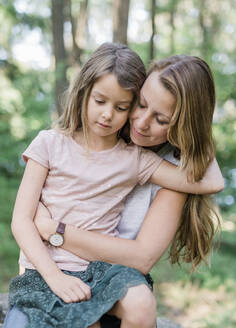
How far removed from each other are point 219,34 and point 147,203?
415 inches

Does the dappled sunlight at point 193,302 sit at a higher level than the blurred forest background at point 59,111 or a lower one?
lower

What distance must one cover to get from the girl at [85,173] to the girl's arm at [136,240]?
5 cm

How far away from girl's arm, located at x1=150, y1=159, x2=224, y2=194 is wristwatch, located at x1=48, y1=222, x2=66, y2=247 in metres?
0.51

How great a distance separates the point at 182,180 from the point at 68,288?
0.73 metres

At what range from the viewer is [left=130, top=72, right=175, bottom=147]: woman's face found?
178 cm

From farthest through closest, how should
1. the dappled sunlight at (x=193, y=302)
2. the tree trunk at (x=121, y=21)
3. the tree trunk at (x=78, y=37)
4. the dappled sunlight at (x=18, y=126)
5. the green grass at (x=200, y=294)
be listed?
the tree trunk at (x=78, y=37)
the dappled sunlight at (x=193, y=302)
the green grass at (x=200, y=294)
the dappled sunlight at (x=18, y=126)
the tree trunk at (x=121, y=21)

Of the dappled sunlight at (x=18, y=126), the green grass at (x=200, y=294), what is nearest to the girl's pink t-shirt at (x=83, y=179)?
the dappled sunlight at (x=18, y=126)

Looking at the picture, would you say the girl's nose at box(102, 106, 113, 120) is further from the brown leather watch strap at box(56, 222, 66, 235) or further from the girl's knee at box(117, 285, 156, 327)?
the girl's knee at box(117, 285, 156, 327)

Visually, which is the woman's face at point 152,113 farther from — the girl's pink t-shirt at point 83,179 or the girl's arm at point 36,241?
the girl's arm at point 36,241

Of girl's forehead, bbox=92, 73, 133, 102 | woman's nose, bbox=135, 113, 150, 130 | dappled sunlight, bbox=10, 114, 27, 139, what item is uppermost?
girl's forehead, bbox=92, 73, 133, 102

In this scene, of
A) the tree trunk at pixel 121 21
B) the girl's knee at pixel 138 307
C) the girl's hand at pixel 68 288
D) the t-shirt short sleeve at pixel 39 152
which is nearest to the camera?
the girl's knee at pixel 138 307

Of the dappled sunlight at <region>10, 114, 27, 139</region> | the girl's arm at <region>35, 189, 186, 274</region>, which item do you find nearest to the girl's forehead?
the girl's arm at <region>35, 189, 186, 274</region>

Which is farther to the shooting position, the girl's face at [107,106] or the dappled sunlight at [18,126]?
the dappled sunlight at [18,126]

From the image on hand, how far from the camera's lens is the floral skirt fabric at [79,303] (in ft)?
5.09
